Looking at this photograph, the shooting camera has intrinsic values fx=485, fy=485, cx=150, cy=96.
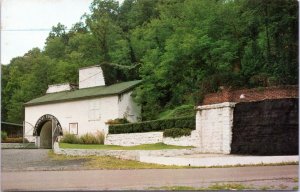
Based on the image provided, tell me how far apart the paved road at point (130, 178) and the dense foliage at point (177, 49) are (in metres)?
5.09

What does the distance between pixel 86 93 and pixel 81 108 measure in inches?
56.2

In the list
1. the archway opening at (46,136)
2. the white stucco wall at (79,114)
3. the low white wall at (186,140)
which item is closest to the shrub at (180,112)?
the low white wall at (186,140)

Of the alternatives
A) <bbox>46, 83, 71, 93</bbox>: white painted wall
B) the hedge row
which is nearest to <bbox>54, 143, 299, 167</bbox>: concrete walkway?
the hedge row

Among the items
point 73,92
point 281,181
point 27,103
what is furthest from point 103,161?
point 281,181

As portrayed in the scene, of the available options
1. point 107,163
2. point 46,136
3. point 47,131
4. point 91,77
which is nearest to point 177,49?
point 91,77

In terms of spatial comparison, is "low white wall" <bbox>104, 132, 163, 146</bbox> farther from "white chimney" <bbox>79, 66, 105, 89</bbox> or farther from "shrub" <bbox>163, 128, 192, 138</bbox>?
"white chimney" <bbox>79, 66, 105, 89</bbox>

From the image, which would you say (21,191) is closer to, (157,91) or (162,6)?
(157,91)

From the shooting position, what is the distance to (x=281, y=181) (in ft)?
38.7

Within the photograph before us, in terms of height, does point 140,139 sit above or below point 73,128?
below

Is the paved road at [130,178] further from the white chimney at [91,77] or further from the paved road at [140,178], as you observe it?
the white chimney at [91,77]

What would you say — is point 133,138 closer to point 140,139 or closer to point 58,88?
point 140,139

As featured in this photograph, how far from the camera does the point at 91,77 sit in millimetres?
25000

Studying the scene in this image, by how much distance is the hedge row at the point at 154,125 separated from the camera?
22.7m

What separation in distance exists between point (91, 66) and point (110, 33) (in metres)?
2.48
